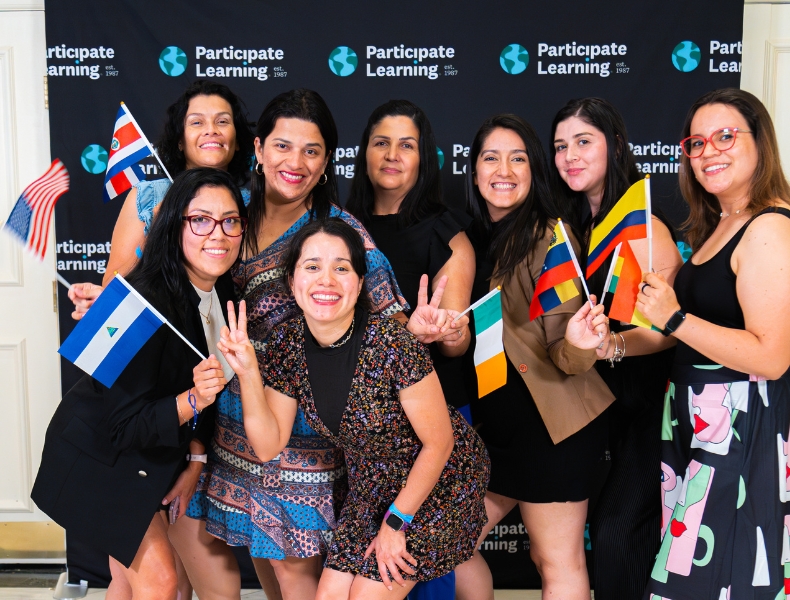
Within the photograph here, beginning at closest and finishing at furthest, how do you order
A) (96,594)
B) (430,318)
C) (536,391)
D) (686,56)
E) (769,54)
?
(430,318)
(536,391)
(686,56)
(769,54)
(96,594)

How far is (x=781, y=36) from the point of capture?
3.26 metres

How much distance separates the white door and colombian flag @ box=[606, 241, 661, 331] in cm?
264

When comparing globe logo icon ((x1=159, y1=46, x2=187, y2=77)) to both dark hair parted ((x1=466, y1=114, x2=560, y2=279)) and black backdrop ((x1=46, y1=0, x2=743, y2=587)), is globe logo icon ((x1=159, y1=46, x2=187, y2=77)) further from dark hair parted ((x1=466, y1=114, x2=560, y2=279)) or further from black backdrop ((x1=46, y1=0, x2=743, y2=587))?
dark hair parted ((x1=466, y1=114, x2=560, y2=279))

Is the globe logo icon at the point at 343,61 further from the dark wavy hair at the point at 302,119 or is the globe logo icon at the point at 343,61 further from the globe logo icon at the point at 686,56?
the globe logo icon at the point at 686,56

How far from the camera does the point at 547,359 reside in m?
2.18

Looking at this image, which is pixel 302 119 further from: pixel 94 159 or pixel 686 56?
pixel 686 56

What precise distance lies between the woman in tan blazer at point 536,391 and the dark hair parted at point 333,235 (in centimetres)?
49

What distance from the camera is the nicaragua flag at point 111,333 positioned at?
1.82 meters

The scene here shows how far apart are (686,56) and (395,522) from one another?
244 centimetres

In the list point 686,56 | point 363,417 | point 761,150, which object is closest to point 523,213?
point 761,150

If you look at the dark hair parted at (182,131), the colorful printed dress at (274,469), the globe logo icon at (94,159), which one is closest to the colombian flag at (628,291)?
the colorful printed dress at (274,469)

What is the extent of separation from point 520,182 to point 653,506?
3.52 feet

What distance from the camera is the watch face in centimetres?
185

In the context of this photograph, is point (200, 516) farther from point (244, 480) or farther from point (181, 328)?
point (181, 328)
